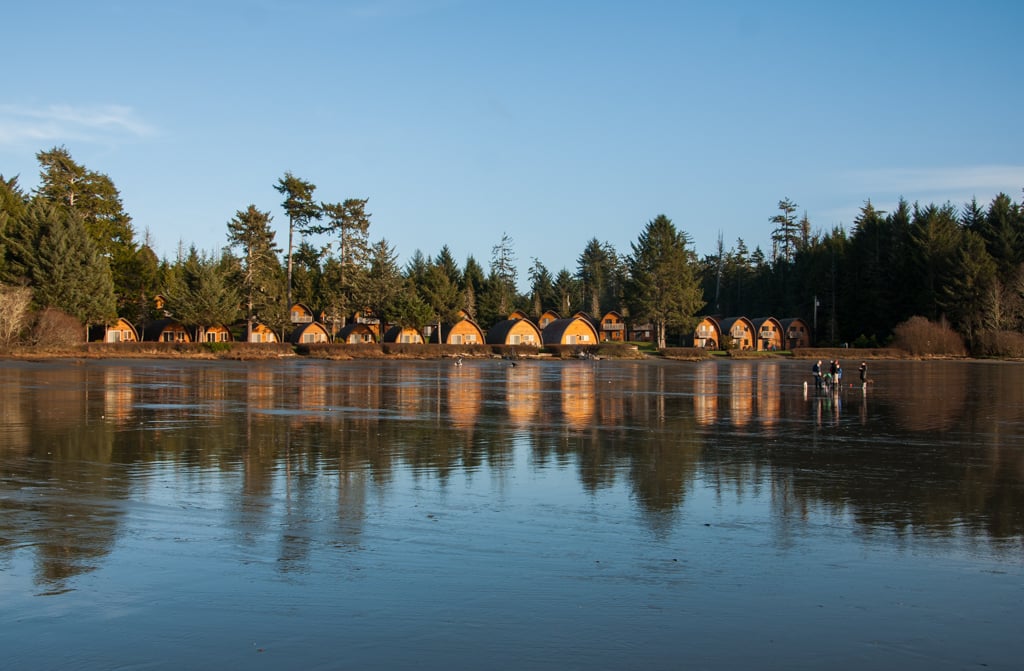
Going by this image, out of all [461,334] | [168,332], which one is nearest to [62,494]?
[168,332]

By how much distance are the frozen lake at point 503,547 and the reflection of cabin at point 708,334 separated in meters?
94.2

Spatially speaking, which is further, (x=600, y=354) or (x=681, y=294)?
(x=681, y=294)

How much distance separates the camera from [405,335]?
3967 inches

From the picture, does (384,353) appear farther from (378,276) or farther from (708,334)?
(708,334)

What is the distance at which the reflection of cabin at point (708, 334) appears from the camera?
117 m

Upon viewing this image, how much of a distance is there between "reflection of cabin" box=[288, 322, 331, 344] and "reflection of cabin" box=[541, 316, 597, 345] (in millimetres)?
27609

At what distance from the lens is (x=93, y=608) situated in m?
8.27

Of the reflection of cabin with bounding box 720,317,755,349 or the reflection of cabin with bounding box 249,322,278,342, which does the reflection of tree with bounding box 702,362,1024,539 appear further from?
the reflection of cabin with bounding box 720,317,755,349

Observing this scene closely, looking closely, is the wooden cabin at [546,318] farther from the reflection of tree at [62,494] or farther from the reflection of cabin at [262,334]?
the reflection of tree at [62,494]

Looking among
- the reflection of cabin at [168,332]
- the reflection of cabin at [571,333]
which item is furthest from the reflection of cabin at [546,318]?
the reflection of cabin at [168,332]

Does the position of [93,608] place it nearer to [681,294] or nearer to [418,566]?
[418,566]

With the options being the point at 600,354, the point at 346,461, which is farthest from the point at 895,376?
the point at 346,461

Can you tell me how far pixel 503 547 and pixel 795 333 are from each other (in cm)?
11881

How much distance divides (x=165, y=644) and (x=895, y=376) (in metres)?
58.1
